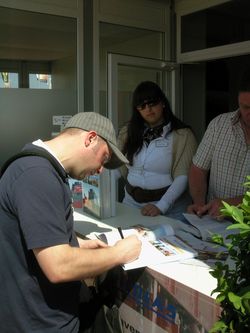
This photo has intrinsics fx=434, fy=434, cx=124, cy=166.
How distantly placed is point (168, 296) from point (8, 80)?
10.1 ft

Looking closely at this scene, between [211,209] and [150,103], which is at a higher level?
[150,103]

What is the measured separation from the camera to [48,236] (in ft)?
4.18

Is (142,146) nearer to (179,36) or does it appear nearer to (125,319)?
(125,319)

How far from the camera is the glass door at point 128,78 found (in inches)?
170

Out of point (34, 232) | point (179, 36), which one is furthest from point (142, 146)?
point (179, 36)

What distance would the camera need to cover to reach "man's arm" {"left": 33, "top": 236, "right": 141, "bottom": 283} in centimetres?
129

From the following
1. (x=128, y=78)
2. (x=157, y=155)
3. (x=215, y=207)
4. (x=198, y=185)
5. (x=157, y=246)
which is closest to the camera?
(x=157, y=246)

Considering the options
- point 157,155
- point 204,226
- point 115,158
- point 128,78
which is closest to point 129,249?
point 115,158

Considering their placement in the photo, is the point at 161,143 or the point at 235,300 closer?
the point at 235,300

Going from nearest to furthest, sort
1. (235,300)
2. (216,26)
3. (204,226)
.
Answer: (235,300), (204,226), (216,26)

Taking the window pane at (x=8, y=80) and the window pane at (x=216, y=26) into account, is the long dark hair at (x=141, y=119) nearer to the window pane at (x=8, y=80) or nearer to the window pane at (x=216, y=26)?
the window pane at (x=8, y=80)

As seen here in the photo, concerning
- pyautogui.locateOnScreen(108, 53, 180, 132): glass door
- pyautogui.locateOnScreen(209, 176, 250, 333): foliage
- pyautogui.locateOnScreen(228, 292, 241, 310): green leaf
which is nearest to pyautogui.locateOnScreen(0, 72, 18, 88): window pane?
pyautogui.locateOnScreen(108, 53, 180, 132): glass door

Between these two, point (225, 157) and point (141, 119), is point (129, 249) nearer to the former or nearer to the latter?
point (225, 157)

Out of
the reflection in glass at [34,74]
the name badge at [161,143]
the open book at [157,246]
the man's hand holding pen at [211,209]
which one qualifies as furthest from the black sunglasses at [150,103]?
the reflection in glass at [34,74]
